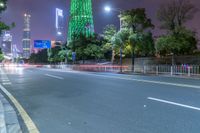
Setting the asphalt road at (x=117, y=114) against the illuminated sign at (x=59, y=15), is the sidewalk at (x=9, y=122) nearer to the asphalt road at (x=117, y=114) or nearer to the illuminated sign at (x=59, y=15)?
the asphalt road at (x=117, y=114)

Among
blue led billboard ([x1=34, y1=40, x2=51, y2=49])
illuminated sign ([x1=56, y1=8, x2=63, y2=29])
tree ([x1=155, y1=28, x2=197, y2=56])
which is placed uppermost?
illuminated sign ([x1=56, y1=8, x2=63, y2=29])

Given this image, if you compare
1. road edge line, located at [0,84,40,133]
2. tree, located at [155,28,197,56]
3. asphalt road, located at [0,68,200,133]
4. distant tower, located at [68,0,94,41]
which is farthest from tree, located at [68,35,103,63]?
road edge line, located at [0,84,40,133]

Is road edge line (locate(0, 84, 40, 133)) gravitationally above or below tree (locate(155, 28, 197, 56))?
below

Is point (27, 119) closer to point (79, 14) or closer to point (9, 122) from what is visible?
point (9, 122)

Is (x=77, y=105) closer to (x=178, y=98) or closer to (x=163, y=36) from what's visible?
(x=178, y=98)

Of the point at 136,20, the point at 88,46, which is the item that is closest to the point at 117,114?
the point at 136,20

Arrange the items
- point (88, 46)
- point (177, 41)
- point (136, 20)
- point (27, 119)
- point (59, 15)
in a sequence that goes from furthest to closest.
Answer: point (59, 15)
point (88, 46)
point (136, 20)
point (177, 41)
point (27, 119)

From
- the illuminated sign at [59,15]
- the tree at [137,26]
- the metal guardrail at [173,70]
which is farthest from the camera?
the illuminated sign at [59,15]

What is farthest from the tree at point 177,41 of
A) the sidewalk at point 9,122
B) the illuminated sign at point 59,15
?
the illuminated sign at point 59,15

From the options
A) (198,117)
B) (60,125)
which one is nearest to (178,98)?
(198,117)

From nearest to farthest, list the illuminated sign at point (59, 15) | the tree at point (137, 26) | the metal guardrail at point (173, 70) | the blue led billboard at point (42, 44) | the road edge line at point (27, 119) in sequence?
1. the road edge line at point (27, 119)
2. the metal guardrail at point (173, 70)
3. the tree at point (137, 26)
4. the blue led billboard at point (42, 44)
5. the illuminated sign at point (59, 15)

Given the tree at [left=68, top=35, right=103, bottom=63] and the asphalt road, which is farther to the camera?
the tree at [left=68, top=35, right=103, bottom=63]

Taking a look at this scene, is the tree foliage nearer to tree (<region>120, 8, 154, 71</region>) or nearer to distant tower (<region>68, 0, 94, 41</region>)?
tree (<region>120, 8, 154, 71</region>)

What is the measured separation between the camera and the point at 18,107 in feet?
31.8
